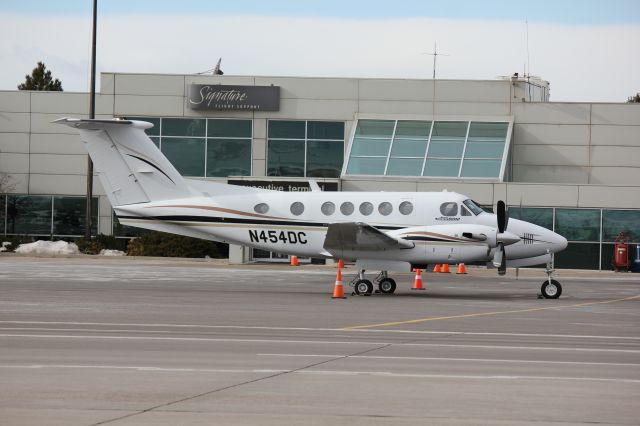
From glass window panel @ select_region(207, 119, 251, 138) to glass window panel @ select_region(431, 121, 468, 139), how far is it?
9.56 metres

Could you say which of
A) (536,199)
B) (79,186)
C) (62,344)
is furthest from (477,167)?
(62,344)

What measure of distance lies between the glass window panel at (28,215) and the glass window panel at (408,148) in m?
18.1

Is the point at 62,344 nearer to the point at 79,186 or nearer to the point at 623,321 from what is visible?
the point at 623,321

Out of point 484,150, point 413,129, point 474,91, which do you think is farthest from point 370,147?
point 474,91

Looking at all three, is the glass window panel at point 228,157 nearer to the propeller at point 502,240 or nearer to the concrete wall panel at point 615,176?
the concrete wall panel at point 615,176

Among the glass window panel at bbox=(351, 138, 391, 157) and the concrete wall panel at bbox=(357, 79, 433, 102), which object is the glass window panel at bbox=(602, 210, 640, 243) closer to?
the glass window panel at bbox=(351, 138, 391, 157)

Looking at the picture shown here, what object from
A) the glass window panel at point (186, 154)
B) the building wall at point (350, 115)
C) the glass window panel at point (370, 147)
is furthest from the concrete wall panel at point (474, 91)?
the glass window panel at point (186, 154)

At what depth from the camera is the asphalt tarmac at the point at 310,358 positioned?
34.6ft

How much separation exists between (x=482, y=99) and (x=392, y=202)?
24954 millimetres

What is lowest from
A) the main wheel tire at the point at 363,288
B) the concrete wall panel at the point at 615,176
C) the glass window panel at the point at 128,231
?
the main wheel tire at the point at 363,288

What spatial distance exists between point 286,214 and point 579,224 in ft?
72.1

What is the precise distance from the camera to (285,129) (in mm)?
55531

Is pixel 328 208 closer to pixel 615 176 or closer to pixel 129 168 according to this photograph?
pixel 129 168

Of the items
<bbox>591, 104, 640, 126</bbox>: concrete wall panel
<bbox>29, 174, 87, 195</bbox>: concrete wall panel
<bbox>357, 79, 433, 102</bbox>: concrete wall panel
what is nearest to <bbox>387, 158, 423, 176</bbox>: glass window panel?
<bbox>357, 79, 433, 102</bbox>: concrete wall panel
